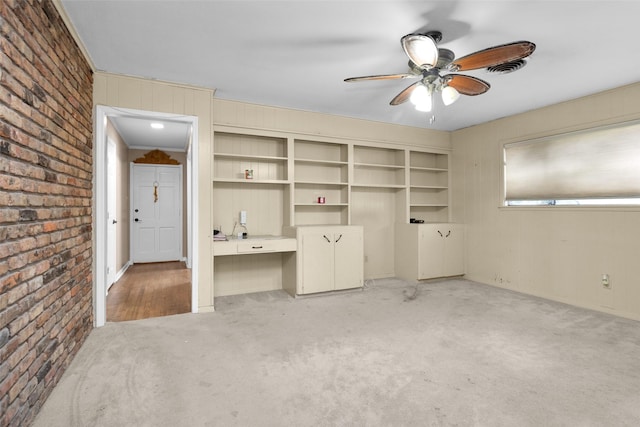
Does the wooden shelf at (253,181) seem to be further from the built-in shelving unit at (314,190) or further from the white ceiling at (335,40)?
the white ceiling at (335,40)

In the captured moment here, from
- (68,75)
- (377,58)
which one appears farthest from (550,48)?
(68,75)

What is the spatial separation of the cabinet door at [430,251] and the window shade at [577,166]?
1.09 m

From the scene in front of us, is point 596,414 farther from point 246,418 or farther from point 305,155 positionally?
point 305,155

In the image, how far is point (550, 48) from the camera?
8.62ft

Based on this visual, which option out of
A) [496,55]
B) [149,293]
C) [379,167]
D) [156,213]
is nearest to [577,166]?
[379,167]

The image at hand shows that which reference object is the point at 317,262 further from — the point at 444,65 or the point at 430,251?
the point at 444,65

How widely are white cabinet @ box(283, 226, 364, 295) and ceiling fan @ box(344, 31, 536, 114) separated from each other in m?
1.82

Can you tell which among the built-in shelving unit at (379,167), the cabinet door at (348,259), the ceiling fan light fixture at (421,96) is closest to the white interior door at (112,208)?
the cabinet door at (348,259)

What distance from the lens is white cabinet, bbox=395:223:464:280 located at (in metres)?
4.78

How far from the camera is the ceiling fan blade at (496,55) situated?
1891 mm

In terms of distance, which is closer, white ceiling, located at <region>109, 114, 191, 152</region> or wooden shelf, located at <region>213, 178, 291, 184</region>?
wooden shelf, located at <region>213, 178, 291, 184</region>

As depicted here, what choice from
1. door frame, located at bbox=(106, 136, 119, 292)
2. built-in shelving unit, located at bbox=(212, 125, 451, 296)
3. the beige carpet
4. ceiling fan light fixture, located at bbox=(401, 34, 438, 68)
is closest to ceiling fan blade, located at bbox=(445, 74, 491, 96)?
ceiling fan light fixture, located at bbox=(401, 34, 438, 68)

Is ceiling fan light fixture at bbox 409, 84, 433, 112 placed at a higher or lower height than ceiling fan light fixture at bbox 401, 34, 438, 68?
lower

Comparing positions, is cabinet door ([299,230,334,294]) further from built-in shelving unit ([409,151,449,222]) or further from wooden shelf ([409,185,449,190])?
built-in shelving unit ([409,151,449,222])
